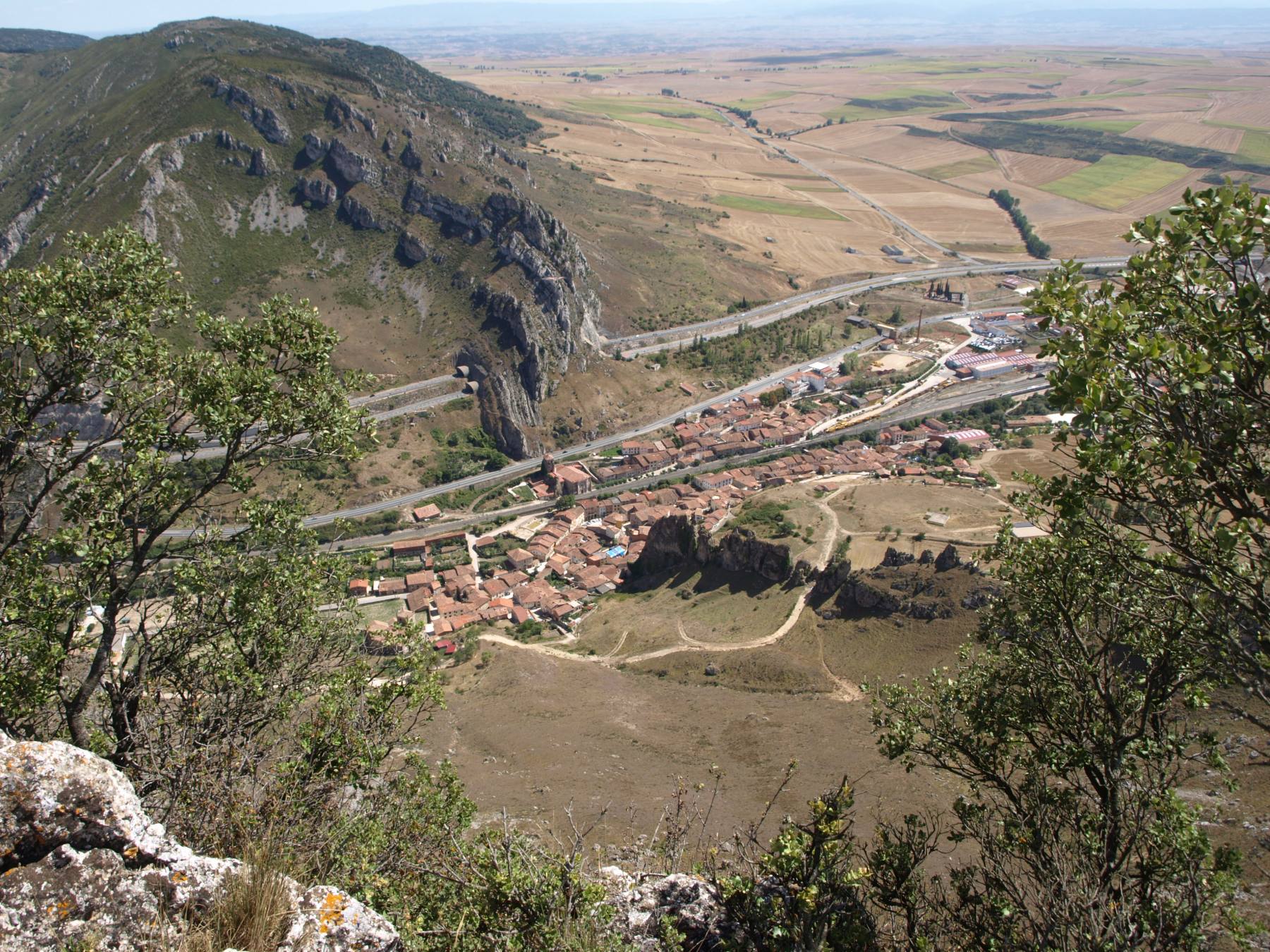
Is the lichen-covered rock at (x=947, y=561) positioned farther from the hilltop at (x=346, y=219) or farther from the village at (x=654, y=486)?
the hilltop at (x=346, y=219)

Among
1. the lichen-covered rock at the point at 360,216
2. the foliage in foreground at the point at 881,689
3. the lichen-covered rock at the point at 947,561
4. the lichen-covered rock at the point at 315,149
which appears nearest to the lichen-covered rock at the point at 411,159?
the lichen-covered rock at the point at 360,216

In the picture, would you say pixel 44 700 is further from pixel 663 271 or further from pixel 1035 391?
pixel 663 271

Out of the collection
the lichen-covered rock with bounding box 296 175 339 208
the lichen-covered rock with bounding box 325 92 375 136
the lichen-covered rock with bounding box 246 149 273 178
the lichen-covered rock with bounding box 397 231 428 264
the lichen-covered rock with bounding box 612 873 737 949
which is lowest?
the lichen-covered rock with bounding box 612 873 737 949

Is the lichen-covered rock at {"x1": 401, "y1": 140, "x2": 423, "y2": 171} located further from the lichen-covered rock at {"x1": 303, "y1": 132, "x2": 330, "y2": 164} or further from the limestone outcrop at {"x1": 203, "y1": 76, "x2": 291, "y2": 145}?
the limestone outcrop at {"x1": 203, "y1": 76, "x2": 291, "y2": 145}

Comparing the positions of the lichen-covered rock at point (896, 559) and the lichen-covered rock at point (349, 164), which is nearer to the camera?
the lichen-covered rock at point (896, 559)

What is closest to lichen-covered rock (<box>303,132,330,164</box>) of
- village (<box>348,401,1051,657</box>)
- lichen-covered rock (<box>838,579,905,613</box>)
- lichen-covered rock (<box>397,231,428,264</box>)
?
lichen-covered rock (<box>397,231,428,264</box>)
